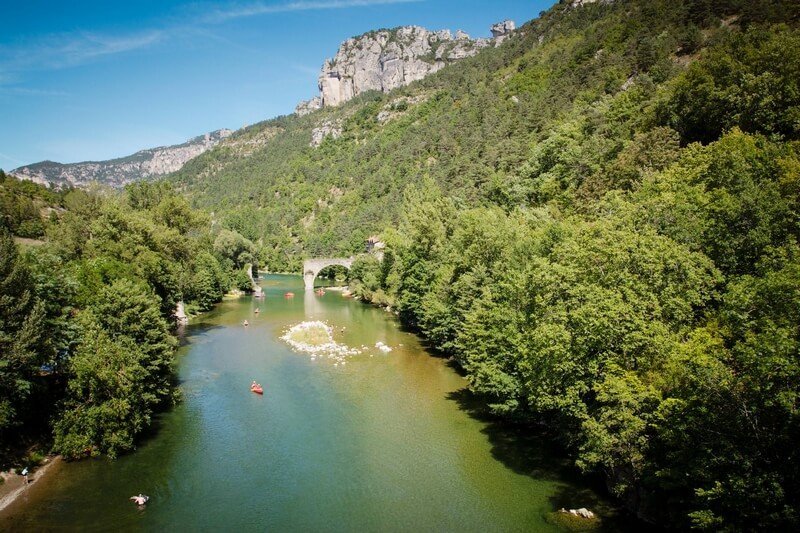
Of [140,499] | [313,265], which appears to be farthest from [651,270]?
[313,265]

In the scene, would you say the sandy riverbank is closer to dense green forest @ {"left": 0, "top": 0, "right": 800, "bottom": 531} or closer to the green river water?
the green river water

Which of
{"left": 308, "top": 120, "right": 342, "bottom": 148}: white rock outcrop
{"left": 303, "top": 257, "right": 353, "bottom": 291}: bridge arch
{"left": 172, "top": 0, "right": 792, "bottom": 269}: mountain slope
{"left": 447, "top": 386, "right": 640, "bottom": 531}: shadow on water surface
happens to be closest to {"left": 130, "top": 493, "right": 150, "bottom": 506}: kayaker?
{"left": 447, "top": 386, "right": 640, "bottom": 531}: shadow on water surface

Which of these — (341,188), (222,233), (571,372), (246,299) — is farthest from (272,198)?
(571,372)

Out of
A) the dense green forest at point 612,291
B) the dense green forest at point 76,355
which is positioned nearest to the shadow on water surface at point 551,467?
the dense green forest at point 612,291

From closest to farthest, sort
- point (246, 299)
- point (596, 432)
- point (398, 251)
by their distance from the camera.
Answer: point (596, 432), point (398, 251), point (246, 299)

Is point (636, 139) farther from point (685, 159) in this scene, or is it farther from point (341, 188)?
point (341, 188)

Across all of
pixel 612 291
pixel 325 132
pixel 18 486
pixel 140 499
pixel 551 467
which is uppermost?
pixel 325 132

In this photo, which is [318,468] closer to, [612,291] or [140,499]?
[140,499]

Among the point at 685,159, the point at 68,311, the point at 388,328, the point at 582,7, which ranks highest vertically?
the point at 582,7
